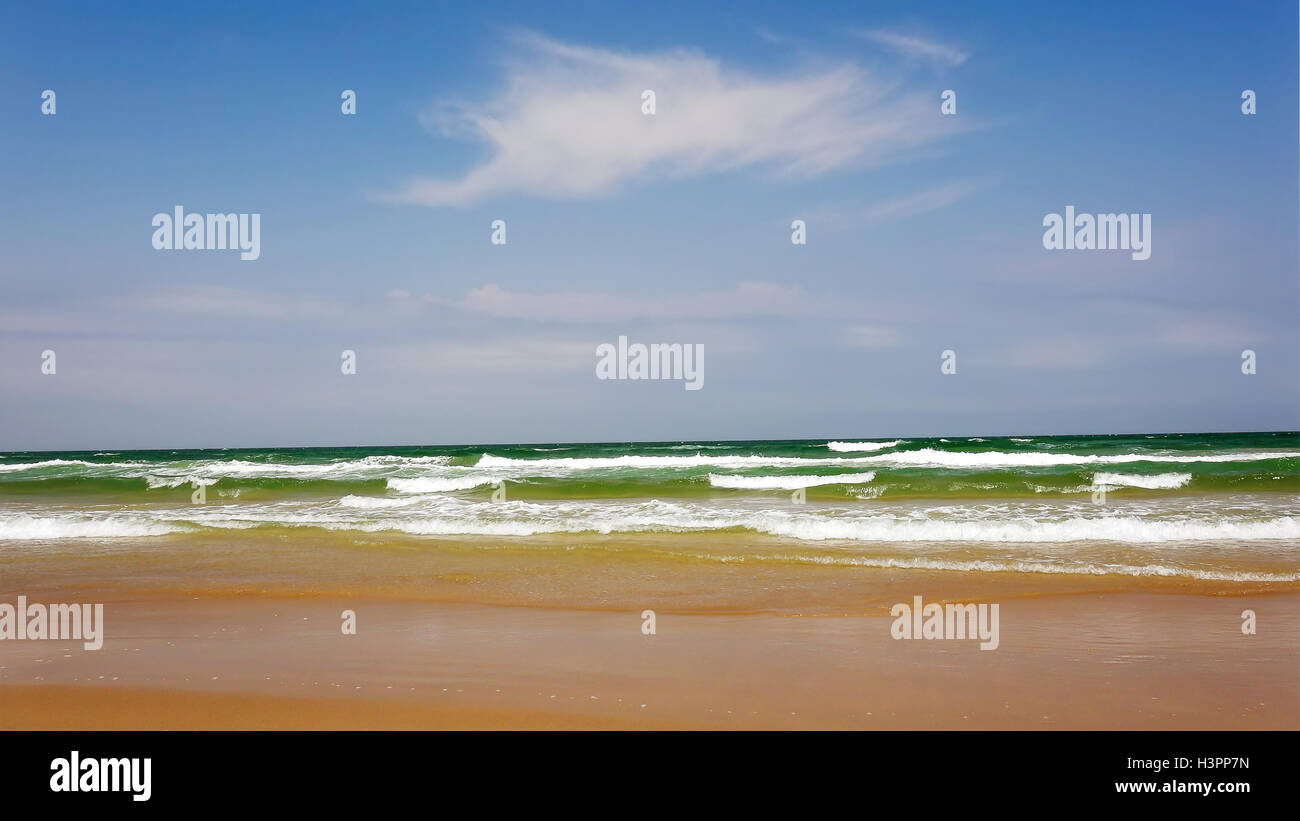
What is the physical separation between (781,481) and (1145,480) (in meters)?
10.3

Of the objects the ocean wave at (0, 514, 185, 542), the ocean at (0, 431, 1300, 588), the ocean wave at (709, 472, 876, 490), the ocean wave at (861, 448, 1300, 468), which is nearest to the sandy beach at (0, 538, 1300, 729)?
the ocean at (0, 431, 1300, 588)

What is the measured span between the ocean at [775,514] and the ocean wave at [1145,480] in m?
0.08

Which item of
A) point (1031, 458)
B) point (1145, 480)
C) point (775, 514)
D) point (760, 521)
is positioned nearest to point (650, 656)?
point (760, 521)

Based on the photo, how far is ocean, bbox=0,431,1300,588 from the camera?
1051 centimetres

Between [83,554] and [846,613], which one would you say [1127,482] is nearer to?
[846,613]

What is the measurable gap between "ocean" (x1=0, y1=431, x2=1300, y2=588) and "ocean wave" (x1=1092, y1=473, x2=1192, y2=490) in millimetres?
83

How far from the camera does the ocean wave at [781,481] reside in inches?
862

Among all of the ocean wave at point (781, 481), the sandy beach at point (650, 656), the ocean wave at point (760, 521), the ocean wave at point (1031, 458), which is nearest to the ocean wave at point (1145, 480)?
the ocean wave at point (760, 521)

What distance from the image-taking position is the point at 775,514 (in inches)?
575

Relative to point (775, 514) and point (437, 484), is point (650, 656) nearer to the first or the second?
point (775, 514)

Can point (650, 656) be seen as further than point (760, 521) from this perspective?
No

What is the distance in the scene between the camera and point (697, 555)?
34.6 feet

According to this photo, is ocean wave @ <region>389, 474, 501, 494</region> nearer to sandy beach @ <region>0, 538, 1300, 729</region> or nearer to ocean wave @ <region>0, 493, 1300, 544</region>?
ocean wave @ <region>0, 493, 1300, 544</region>
